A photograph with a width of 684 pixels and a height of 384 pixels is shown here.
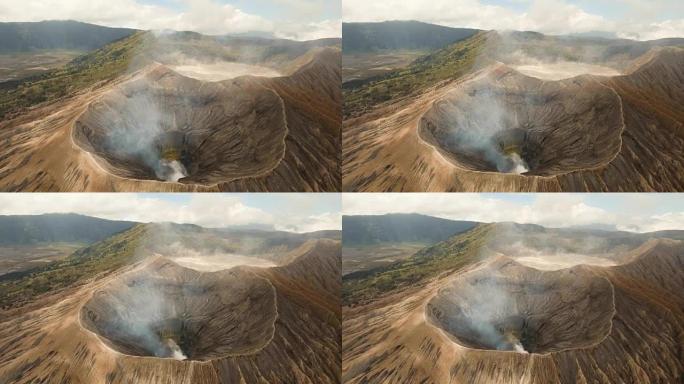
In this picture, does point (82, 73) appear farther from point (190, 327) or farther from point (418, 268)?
point (418, 268)

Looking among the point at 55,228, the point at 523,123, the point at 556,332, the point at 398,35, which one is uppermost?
the point at 398,35

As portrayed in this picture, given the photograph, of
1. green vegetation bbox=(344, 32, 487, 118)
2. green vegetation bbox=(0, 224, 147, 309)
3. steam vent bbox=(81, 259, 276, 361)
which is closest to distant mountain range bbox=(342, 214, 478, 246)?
steam vent bbox=(81, 259, 276, 361)

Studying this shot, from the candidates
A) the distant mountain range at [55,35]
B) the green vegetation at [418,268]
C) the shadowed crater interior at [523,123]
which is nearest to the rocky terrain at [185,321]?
the green vegetation at [418,268]

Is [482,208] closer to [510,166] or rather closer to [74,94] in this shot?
[510,166]

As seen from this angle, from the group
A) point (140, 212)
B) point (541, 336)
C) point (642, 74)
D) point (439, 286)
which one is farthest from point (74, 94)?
point (642, 74)

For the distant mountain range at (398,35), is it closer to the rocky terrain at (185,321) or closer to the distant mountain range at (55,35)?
the rocky terrain at (185,321)

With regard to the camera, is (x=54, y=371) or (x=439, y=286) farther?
(x=439, y=286)

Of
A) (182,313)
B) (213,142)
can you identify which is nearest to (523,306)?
(182,313)
